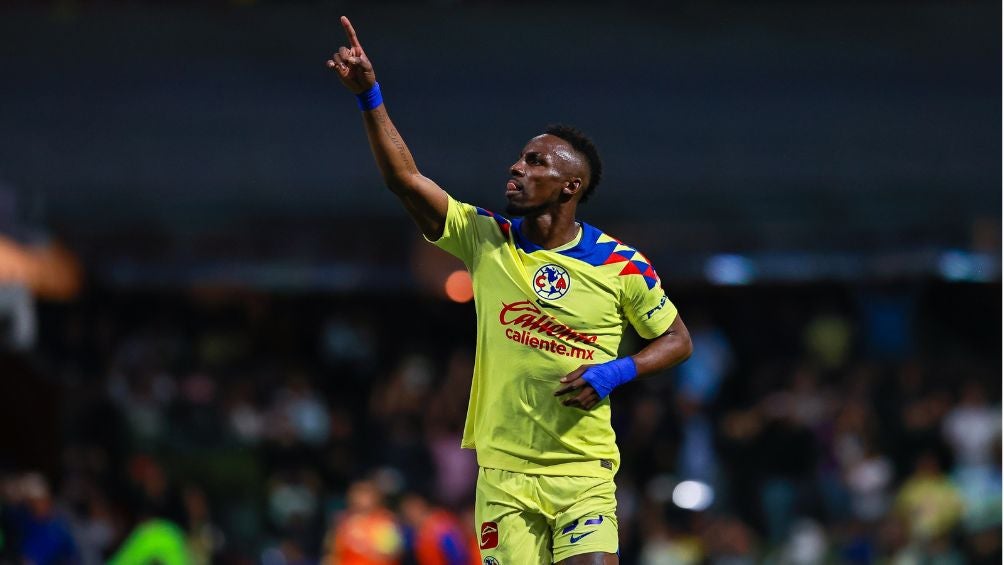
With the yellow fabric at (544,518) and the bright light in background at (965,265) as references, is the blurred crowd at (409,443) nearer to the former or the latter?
the bright light in background at (965,265)

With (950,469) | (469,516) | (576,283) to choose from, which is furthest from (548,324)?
(950,469)

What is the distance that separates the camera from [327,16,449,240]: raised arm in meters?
6.00

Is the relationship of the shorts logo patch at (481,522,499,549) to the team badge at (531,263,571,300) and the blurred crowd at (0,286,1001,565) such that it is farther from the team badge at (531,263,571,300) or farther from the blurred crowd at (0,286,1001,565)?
the blurred crowd at (0,286,1001,565)

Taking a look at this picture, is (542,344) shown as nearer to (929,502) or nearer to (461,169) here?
(929,502)

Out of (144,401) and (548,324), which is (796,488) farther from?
(548,324)

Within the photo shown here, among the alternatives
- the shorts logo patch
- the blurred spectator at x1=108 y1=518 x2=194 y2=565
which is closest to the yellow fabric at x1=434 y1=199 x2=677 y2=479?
the shorts logo patch

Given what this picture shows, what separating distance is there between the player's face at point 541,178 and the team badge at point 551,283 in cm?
28

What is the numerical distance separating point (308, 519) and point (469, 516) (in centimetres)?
200

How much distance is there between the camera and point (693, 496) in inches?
645

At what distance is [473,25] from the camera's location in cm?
2067

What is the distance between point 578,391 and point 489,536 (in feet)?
2.64

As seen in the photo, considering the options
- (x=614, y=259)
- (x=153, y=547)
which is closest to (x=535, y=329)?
(x=614, y=259)

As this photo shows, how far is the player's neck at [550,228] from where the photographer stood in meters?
6.37

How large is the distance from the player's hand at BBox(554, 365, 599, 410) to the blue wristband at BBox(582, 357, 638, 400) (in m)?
0.02
